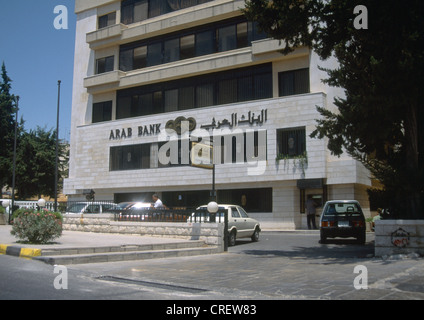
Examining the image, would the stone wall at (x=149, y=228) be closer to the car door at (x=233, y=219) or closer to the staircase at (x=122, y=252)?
the staircase at (x=122, y=252)

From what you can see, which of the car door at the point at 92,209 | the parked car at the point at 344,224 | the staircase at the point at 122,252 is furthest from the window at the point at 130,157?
the staircase at the point at 122,252

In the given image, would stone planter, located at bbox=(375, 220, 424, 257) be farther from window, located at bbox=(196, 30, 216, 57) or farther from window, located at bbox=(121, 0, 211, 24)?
window, located at bbox=(121, 0, 211, 24)

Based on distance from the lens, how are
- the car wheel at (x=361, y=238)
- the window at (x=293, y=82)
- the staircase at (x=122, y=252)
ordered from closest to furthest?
the staircase at (x=122, y=252) < the car wheel at (x=361, y=238) < the window at (x=293, y=82)

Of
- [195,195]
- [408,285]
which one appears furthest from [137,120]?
[408,285]

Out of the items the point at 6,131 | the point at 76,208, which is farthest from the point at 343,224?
the point at 6,131

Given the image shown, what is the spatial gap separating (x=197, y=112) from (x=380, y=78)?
70.6ft

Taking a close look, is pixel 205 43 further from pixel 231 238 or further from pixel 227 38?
pixel 231 238

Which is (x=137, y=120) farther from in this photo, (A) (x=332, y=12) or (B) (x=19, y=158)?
(A) (x=332, y=12)

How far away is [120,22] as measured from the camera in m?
37.9

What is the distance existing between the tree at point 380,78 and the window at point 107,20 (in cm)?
2762

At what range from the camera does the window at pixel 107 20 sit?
3853 cm

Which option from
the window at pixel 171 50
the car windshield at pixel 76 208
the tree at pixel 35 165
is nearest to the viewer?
the car windshield at pixel 76 208

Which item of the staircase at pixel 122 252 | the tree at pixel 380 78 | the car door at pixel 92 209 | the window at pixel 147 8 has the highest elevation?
the window at pixel 147 8

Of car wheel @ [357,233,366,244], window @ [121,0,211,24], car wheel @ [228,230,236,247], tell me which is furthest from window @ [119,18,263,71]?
car wheel @ [228,230,236,247]
